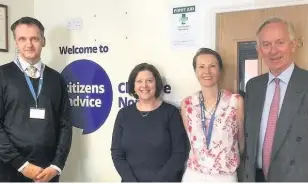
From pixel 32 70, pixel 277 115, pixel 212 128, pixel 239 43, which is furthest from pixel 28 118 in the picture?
pixel 277 115

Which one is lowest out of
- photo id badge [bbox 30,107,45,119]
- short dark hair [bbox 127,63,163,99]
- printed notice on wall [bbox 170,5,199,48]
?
photo id badge [bbox 30,107,45,119]

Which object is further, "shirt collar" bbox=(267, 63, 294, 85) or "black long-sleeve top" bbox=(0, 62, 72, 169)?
"black long-sleeve top" bbox=(0, 62, 72, 169)

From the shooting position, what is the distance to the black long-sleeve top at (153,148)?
278 centimetres

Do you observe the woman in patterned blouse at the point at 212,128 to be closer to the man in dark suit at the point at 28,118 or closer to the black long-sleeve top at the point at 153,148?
the black long-sleeve top at the point at 153,148

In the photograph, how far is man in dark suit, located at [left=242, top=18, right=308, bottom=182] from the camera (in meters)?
2.23

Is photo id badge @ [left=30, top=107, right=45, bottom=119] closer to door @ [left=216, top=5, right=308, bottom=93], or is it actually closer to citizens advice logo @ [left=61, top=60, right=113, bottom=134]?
citizens advice logo @ [left=61, top=60, right=113, bottom=134]

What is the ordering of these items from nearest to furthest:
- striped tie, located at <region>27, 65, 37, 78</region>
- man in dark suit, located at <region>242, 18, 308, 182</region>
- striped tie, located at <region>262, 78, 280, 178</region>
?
man in dark suit, located at <region>242, 18, 308, 182</region> → striped tie, located at <region>262, 78, 280, 178</region> → striped tie, located at <region>27, 65, 37, 78</region>

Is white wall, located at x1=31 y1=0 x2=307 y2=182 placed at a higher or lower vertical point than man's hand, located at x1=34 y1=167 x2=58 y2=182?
higher

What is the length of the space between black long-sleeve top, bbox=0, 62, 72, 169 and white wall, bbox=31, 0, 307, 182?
22.5 inches

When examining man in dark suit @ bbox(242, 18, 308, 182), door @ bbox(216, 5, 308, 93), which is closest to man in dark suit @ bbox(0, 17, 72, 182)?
door @ bbox(216, 5, 308, 93)

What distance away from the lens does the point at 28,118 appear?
2.95 m

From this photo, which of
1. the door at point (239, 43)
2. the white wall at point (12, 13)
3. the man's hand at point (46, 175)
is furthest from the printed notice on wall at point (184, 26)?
the white wall at point (12, 13)

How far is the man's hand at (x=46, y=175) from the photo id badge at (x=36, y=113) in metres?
0.38

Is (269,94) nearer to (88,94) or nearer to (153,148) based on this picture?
(153,148)
